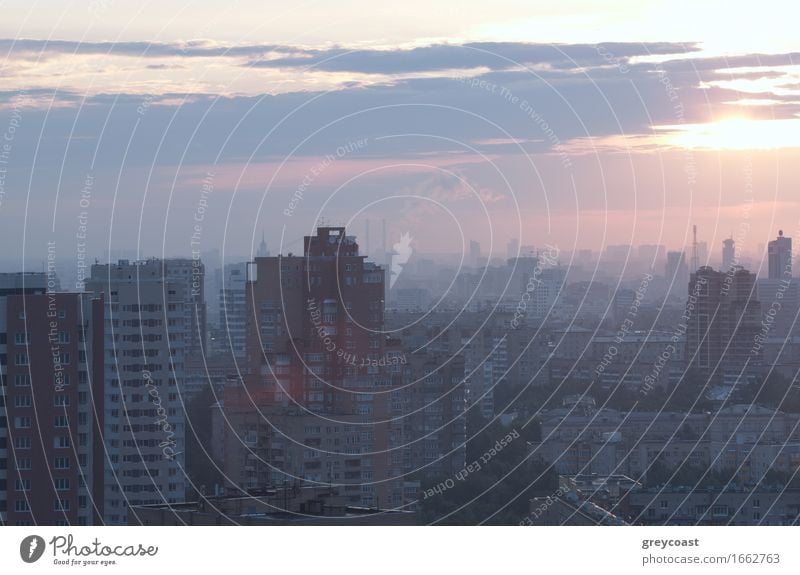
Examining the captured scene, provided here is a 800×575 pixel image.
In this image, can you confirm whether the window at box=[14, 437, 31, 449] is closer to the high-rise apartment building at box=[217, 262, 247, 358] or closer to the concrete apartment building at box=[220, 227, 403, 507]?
the concrete apartment building at box=[220, 227, 403, 507]

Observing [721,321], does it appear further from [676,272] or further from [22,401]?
[22,401]

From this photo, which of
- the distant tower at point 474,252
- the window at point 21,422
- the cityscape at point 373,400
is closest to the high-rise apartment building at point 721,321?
the cityscape at point 373,400

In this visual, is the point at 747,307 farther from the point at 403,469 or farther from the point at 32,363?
the point at 32,363

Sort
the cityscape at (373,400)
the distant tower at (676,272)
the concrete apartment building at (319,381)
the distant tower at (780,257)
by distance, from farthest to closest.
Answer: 1. the distant tower at (780,257)
2. the distant tower at (676,272)
3. the concrete apartment building at (319,381)
4. the cityscape at (373,400)

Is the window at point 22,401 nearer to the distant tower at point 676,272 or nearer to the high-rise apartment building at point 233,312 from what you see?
the high-rise apartment building at point 233,312

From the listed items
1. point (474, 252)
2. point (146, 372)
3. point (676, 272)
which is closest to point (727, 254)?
point (676, 272)
